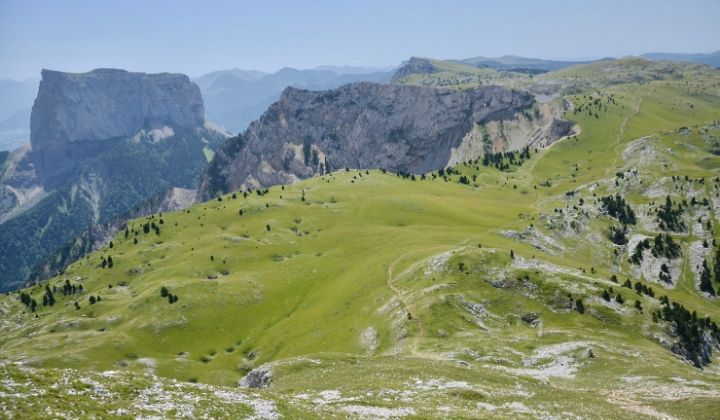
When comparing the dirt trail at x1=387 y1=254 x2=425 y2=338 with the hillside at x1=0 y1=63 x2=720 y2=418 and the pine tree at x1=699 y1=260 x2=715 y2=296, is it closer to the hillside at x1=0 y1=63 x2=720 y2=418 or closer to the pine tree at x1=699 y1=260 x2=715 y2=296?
the hillside at x1=0 y1=63 x2=720 y2=418

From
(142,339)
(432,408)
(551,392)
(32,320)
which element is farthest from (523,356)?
(32,320)

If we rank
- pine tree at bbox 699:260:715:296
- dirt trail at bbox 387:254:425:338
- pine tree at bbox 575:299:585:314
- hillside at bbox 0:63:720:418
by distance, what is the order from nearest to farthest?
hillside at bbox 0:63:720:418 < dirt trail at bbox 387:254:425:338 < pine tree at bbox 575:299:585:314 < pine tree at bbox 699:260:715:296

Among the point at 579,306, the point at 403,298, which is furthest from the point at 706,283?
the point at 403,298

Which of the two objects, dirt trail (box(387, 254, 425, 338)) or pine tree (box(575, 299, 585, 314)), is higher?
pine tree (box(575, 299, 585, 314))

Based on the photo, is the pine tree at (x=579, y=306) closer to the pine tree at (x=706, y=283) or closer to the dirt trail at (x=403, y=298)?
Result: the dirt trail at (x=403, y=298)

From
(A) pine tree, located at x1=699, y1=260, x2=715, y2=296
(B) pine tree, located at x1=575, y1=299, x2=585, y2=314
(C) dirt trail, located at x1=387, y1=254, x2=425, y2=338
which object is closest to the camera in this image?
(C) dirt trail, located at x1=387, y1=254, x2=425, y2=338

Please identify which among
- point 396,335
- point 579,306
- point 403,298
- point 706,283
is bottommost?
point 706,283

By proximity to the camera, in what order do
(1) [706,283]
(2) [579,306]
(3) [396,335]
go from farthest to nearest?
(1) [706,283], (2) [579,306], (3) [396,335]

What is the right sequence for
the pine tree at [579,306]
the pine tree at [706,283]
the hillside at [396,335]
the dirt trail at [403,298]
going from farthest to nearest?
the pine tree at [706,283]
the pine tree at [579,306]
the dirt trail at [403,298]
the hillside at [396,335]

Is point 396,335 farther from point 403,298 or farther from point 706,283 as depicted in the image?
point 706,283

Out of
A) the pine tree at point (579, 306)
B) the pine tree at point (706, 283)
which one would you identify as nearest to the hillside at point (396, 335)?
the pine tree at point (579, 306)

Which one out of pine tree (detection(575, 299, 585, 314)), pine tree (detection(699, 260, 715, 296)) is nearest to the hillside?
pine tree (detection(575, 299, 585, 314))

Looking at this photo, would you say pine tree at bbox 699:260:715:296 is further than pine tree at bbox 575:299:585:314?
Yes

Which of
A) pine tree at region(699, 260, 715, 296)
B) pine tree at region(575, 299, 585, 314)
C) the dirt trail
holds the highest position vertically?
pine tree at region(575, 299, 585, 314)
